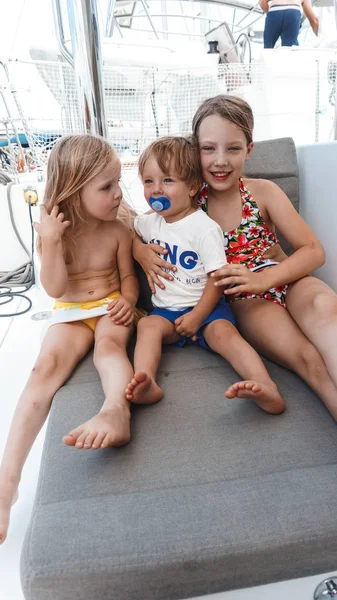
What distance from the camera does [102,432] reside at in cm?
70

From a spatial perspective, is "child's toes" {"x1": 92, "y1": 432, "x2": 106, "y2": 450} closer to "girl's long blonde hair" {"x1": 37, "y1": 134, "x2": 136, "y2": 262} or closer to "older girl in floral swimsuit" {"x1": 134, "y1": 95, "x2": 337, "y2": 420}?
"older girl in floral swimsuit" {"x1": 134, "y1": 95, "x2": 337, "y2": 420}

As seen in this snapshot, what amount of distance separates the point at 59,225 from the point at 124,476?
0.62 metres

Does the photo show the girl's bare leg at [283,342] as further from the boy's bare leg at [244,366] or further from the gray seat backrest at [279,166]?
the gray seat backrest at [279,166]

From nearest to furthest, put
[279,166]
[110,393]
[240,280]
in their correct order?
[110,393] < [240,280] < [279,166]

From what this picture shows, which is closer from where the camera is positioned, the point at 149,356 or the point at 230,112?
the point at 149,356

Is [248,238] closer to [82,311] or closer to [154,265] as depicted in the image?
[154,265]

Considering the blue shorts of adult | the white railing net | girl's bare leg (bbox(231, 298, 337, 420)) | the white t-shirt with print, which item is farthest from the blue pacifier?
the blue shorts of adult

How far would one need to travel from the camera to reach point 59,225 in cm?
104

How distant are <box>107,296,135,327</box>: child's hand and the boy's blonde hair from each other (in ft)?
1.04

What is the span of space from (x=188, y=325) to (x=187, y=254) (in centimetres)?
19

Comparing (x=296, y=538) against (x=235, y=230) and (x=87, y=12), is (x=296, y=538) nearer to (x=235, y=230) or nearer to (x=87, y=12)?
(x=235, y=230)

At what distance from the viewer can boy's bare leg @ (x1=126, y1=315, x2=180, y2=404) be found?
78cm

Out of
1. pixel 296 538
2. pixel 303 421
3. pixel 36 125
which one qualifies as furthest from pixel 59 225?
pixel 36 125

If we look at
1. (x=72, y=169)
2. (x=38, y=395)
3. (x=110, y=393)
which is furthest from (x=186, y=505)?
(x=72, y=169)
